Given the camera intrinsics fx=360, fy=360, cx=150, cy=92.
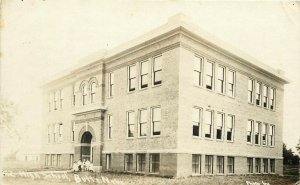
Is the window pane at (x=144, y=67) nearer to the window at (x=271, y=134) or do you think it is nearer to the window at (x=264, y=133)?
the window at (x=264, y=133)

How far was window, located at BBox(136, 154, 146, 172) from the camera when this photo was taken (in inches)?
625

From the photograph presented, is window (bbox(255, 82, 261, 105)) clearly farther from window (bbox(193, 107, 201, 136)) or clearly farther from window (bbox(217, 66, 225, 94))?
window (bbox(193, 107, 201, 136))

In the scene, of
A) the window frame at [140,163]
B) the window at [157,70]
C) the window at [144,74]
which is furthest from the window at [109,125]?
the window at [157,70]

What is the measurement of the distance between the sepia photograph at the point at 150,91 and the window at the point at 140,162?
0.18 feet

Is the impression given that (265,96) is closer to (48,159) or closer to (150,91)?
(150,91)

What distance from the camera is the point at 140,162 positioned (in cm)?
1608

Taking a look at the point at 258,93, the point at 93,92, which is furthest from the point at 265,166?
the point at 93,92

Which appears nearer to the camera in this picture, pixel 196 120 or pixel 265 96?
pixel 196 120

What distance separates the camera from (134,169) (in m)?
16.2

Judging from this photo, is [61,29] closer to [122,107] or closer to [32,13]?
[32,13]

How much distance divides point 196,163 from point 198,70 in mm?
3997

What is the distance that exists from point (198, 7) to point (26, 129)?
758cm

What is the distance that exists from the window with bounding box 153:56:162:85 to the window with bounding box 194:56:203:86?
1.51 metres

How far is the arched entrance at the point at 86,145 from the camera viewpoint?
19228 mm
